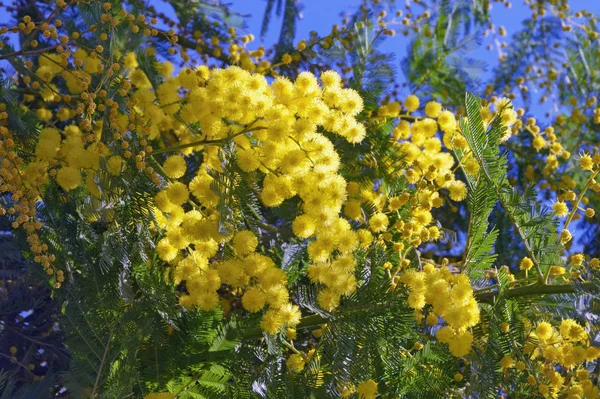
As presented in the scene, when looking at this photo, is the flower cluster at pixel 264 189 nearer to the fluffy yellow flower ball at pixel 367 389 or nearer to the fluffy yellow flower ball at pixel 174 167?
the fluffy yellow flower ball at pixel 174 167

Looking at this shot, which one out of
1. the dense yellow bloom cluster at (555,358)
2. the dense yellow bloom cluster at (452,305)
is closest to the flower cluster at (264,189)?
the dense yellow bloom cluster at (452,305)

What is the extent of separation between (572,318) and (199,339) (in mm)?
847

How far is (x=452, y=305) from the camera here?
1.79 metres

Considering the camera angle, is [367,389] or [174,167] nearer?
[367,389]

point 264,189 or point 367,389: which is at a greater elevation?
point 264,189

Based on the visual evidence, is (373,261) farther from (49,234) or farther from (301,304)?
(49,234)

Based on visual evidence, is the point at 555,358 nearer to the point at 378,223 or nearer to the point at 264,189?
the point at 378,223

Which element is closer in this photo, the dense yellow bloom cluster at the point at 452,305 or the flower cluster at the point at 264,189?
the dense yellow bloom cluster at the point at 452,305

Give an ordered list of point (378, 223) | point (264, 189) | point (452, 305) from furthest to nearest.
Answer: point (378, 223), point (264, 189), point (452, 305)

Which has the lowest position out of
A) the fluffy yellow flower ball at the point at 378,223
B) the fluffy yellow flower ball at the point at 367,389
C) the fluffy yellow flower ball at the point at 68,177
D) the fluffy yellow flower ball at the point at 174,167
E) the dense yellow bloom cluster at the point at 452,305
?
the fluffy yellow flower ball at the point at 367,389

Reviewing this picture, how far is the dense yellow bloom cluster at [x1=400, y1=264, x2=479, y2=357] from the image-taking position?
69.3 inches

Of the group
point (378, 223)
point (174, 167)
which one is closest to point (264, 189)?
point (174, 167)

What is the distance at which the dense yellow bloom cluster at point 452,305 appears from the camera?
176 cm

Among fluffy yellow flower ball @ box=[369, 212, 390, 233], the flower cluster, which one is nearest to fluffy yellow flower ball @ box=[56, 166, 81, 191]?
the flower cluster
